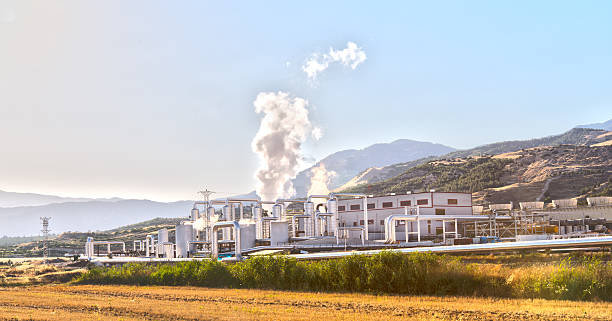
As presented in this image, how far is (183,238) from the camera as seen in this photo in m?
68.4

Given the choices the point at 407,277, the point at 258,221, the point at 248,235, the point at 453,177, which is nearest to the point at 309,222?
the point at 258,221

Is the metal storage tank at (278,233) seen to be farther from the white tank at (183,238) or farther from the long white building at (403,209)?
the long white building at (403,209)

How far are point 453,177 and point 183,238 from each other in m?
115

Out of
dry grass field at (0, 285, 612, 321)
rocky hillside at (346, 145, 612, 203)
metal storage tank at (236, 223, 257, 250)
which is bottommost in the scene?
dry grass field at (0, 285, 612, 321)

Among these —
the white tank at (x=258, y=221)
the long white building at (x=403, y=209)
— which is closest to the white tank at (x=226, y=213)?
the white tank at (x=258, y=221)

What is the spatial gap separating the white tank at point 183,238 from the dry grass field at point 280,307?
34.9 metres

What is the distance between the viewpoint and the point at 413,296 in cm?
2850

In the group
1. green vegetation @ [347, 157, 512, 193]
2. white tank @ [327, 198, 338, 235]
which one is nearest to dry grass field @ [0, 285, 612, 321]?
white tank @ [327, 198, 338, 235]

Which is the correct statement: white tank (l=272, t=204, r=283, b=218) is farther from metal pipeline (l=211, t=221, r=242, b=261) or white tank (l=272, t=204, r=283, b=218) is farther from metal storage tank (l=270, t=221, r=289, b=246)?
metal pipeline (l=211, t=221, r=242, b=261)

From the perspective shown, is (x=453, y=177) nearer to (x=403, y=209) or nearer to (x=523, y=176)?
(x=523, y=176)

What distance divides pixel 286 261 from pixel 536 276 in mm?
14030

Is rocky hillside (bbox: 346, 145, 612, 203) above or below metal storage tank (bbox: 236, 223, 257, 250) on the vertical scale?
above

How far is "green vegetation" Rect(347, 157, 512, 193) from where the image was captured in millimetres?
156275

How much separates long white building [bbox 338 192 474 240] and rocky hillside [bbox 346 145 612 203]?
6044cm
